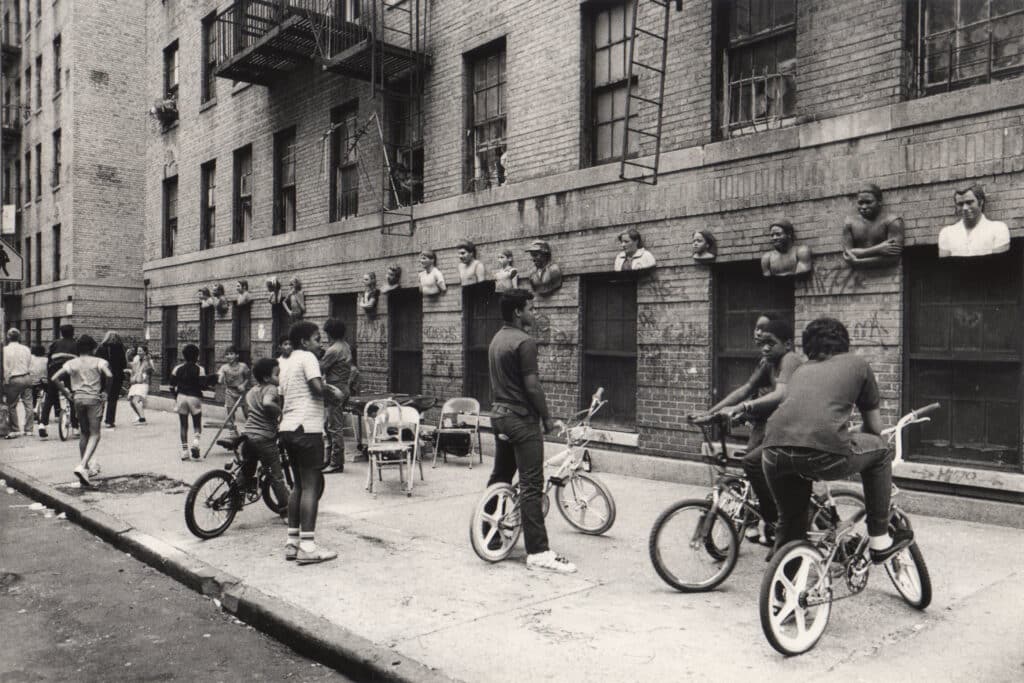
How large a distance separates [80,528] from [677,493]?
593 cm

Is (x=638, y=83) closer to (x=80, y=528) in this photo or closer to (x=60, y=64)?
(x=80, y=528)

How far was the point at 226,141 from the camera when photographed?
59.4 feet

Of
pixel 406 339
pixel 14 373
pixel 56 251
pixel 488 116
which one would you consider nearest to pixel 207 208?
pixel 14 373

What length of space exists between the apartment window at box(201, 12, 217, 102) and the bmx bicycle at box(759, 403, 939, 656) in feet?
58.2

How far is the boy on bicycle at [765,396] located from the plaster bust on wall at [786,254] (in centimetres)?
223

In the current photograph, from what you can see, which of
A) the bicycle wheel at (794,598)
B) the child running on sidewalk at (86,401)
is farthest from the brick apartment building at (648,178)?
the child running on sidewalk at (86,401)

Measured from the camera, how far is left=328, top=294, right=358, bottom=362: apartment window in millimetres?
14688

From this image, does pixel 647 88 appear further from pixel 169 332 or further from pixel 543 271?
pixel 169 332

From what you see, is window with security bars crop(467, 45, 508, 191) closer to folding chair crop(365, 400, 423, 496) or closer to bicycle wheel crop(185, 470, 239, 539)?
folding chair crop(365, 400, 423, 496)

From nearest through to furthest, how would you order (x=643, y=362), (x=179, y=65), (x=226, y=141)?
(x=643, y=362) < (x=226, y=141) < (x=179, y=65)

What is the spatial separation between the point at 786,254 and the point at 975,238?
1.72 metres

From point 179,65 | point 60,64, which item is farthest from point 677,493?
point 60,64

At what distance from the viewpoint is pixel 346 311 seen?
14.9 meters

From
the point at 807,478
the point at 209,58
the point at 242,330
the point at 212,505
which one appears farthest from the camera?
the point at 209,58
